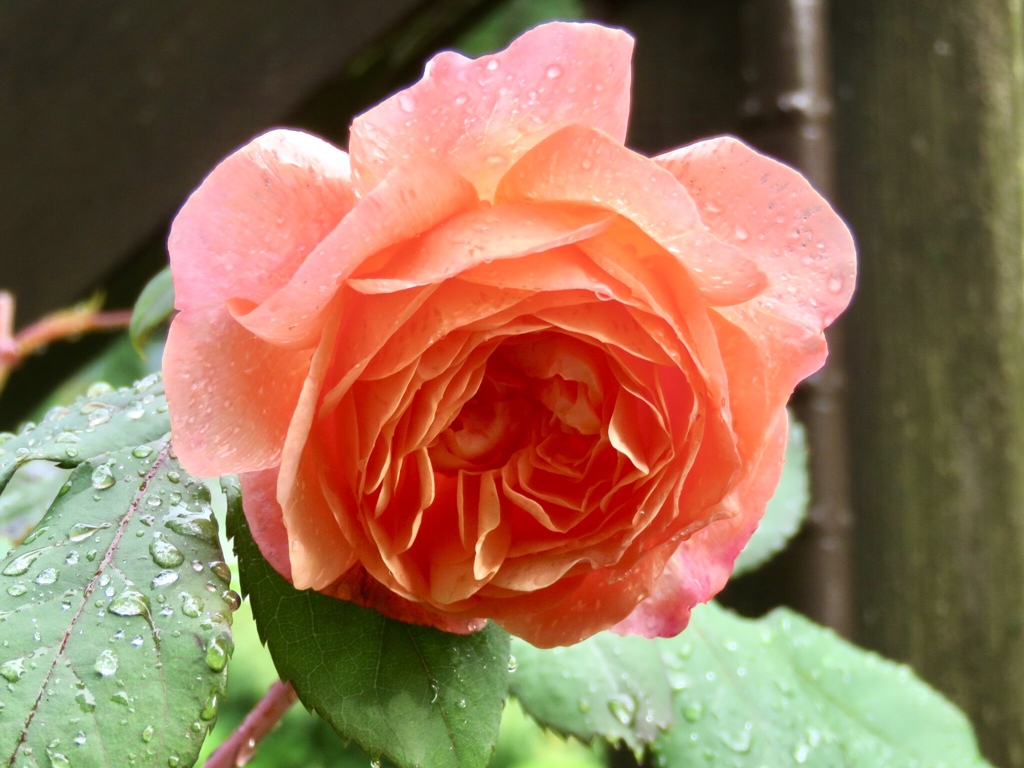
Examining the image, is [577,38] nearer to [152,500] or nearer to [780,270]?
[780,270]

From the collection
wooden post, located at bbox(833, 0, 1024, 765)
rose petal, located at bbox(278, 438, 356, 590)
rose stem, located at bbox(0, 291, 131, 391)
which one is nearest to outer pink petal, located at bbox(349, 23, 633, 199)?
rose petal, located at bbox(278, 438, 356, 590)

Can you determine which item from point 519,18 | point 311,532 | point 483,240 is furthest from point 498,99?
point 519,18

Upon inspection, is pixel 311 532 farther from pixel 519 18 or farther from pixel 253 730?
pixel 519 18

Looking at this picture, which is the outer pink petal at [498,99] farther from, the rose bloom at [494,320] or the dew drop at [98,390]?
the dew drop at [98,390]

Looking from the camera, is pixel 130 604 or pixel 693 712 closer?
pixel 130 604

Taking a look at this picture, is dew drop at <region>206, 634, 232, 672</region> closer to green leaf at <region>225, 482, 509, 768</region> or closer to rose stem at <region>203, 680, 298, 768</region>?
green leaf at <region>225, 482, 509, 768</region>
